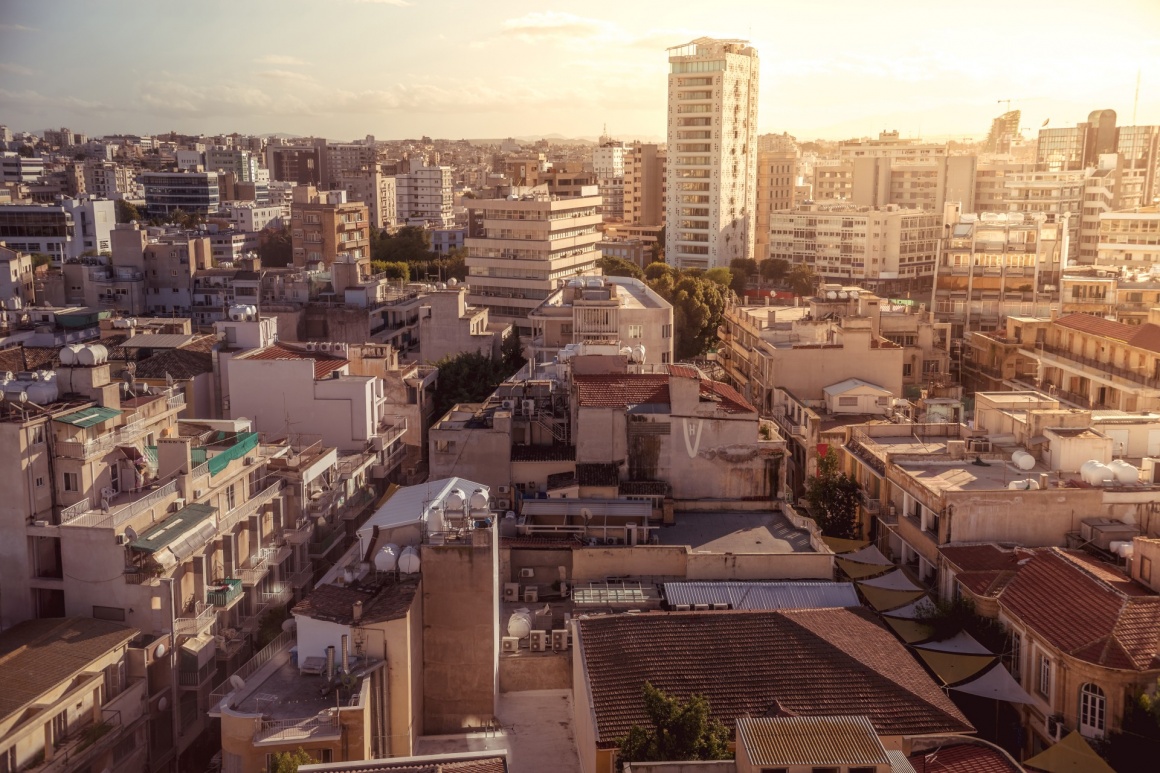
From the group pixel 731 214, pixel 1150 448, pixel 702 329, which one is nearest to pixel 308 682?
pixel 1150 448

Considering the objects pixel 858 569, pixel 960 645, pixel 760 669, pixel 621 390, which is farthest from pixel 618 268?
pixel 760 669

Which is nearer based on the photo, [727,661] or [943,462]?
[727,661]

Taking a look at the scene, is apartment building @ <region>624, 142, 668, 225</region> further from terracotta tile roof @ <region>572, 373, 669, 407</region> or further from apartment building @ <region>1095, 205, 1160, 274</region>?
terracotta tile roof @ <region>572, 373, 669, 407</region>

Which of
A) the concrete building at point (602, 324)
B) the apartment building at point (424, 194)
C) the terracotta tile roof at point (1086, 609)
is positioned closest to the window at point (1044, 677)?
the terracotta tile roof at point (1086, 609)

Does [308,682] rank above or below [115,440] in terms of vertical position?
below

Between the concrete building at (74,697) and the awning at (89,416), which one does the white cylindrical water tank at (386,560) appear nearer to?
the concrete building at (74,697)

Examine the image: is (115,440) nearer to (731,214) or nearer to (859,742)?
(859,742)

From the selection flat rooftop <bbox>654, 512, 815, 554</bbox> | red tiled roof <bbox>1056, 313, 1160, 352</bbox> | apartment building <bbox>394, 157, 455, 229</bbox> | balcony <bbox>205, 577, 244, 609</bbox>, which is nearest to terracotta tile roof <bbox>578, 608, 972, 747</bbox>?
flat rooftop <bbox>654, 512, 815, 554</bbox>
